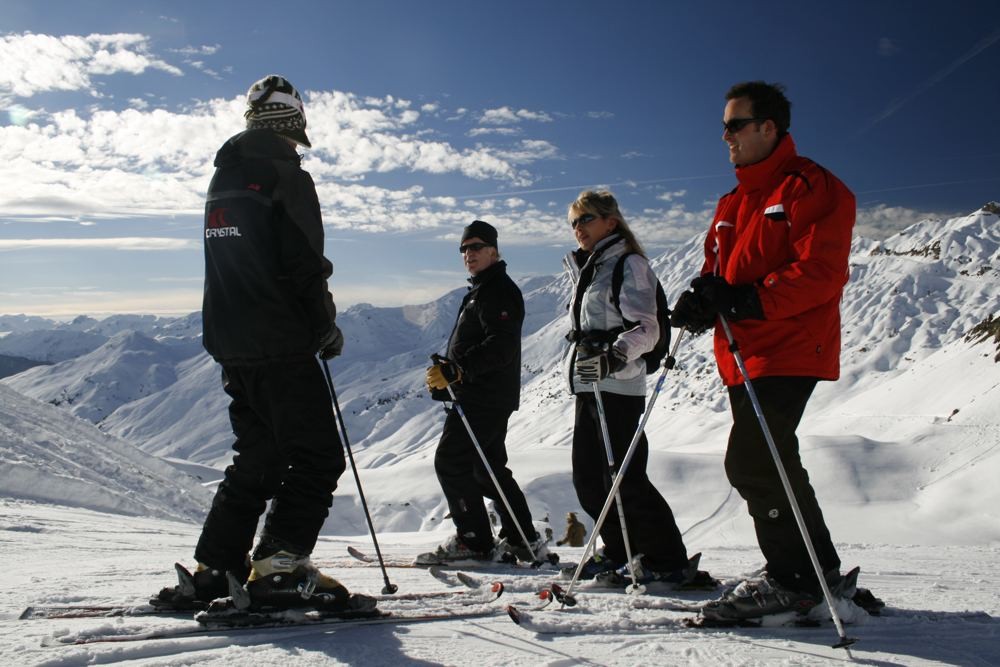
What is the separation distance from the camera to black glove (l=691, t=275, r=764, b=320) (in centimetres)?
301

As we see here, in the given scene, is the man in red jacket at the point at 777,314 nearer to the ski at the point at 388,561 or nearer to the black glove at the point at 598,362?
the black glove at the point at 598,362

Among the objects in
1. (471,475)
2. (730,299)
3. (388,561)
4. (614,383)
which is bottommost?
(388,561)

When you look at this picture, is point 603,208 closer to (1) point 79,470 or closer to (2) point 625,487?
(2) point 625,487

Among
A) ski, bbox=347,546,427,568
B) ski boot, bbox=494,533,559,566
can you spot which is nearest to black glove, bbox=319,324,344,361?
ski, bbox=347,546,427,568

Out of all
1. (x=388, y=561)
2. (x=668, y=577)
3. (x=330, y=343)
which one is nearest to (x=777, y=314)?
(x=668, y=577)

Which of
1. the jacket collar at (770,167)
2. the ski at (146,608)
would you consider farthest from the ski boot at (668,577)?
the jacket collar at (770,167)

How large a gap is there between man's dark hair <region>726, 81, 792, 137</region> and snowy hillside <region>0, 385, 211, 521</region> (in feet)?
30.4

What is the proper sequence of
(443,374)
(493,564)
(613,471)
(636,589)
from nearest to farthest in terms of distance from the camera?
1. (636,589)
2. (613,471)
3. (443,374)
4. (493,564)

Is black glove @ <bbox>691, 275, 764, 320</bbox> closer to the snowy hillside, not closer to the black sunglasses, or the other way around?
the black sunglasses

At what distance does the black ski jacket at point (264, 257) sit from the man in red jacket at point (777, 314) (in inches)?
72.5

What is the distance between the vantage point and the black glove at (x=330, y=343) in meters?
3.40

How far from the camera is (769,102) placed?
328cm

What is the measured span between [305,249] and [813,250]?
2.35 m

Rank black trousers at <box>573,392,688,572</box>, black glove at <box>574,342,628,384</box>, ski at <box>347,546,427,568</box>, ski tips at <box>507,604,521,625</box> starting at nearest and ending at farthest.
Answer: ski tips at <box>507,604,521,625</box> → black glove at <box>574,342,628,384</box> → black trousers at <box>573,392,688,572</box> → ski at <box>347,546,427,568</box>
